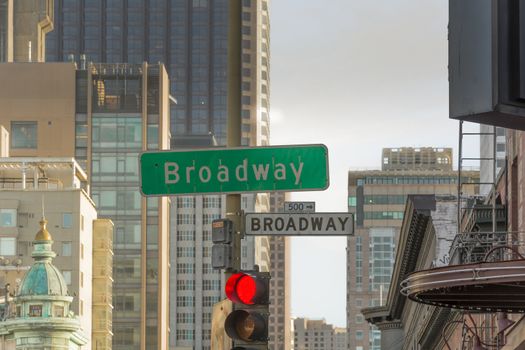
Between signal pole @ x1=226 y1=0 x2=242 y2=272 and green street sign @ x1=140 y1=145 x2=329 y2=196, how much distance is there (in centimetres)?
48

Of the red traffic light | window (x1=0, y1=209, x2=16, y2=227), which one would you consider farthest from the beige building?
the red traffic light

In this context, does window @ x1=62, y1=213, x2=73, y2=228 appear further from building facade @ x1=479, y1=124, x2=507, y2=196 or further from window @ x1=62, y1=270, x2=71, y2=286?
building facade @ x1=479, y1=124, x2=507, y2=196

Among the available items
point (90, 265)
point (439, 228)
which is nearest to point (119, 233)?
point (90, 265)

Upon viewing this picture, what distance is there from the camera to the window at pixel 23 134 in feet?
571

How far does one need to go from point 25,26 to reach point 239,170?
169m

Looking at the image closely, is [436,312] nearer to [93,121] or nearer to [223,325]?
[223,325]

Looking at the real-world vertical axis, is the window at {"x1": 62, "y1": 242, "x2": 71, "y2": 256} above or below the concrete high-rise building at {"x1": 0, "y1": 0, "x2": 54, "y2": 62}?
below

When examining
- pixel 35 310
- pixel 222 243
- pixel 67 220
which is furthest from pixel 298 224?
pixel 67 220

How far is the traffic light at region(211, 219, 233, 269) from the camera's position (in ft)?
48.2

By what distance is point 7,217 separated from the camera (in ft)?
435

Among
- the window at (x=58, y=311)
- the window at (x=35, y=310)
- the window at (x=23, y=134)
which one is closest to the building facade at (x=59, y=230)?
the window at (x=58, y=311)

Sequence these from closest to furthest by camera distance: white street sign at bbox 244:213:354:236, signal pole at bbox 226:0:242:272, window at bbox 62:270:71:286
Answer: signal pole at bbox 226:0:242:272 < white street sign at bbox 244:213:354:236 < window at bbox 62:270:71:286

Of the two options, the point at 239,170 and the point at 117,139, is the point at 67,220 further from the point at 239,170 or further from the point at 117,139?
the point at 239,170

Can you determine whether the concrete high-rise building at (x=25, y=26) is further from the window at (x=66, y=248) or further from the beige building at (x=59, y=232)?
the window at (x=66, y=248)
